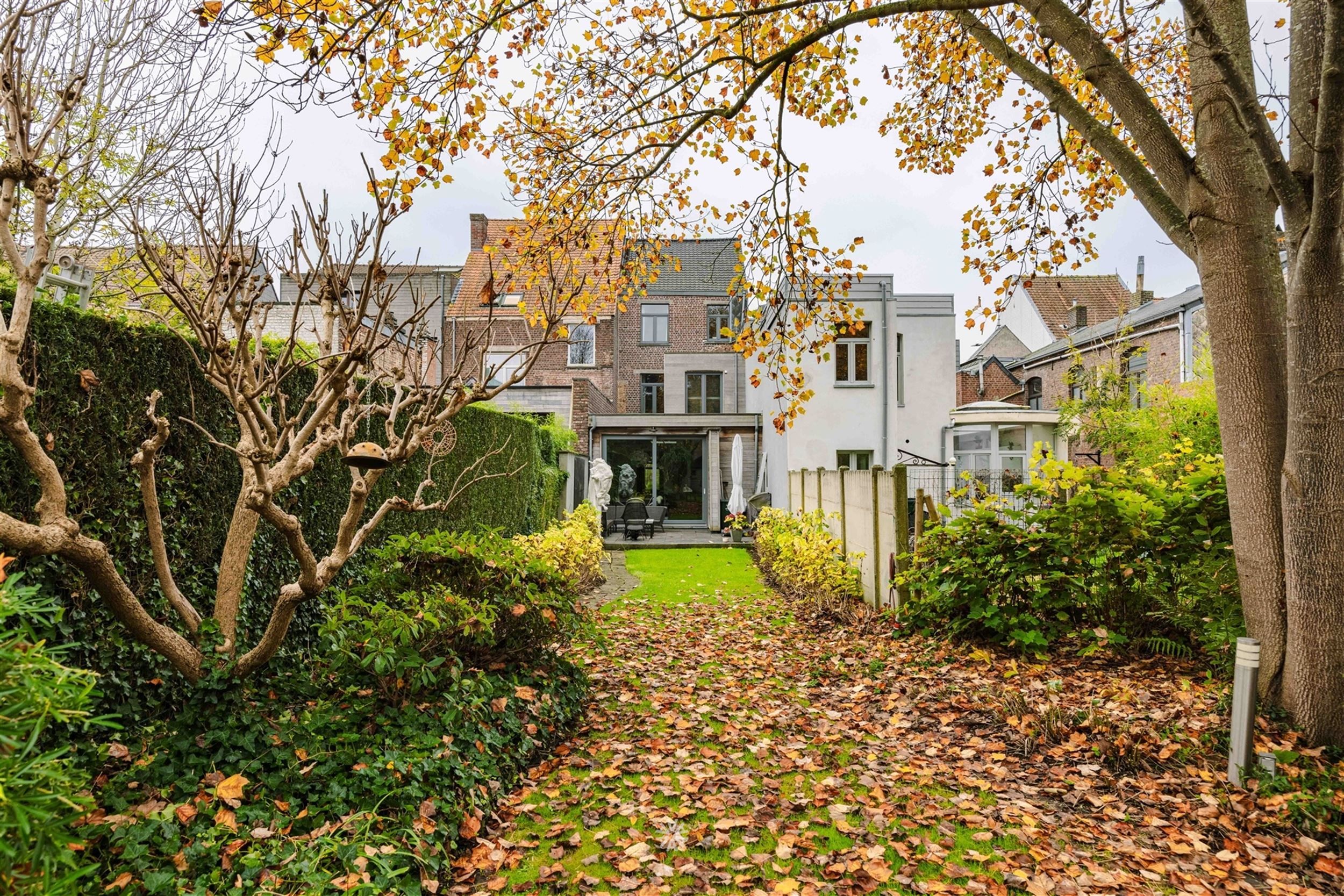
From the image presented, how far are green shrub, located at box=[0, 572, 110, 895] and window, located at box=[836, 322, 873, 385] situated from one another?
54.8 ft

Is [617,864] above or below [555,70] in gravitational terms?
below

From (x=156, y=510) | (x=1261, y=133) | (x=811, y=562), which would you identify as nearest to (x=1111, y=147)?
(x=1261, y=133)

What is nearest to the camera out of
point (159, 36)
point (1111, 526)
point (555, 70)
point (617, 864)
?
point (617, 864)

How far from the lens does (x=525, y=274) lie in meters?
7.43

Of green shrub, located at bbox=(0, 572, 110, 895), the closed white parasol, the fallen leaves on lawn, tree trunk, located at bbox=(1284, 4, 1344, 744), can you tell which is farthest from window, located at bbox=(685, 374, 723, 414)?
green shrub, located at bbox=(0, 572, 110, 895)

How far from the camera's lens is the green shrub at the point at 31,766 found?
1.56 meters

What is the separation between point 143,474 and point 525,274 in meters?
4.83

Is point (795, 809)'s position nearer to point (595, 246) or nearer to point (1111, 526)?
point (1111, 526)

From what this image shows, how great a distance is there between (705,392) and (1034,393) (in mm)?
12433

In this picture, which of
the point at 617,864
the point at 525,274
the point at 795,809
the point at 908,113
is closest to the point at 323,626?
the point at 617,864

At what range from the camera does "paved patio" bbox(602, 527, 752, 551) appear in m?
17.4

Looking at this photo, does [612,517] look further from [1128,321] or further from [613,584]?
[1128,321]

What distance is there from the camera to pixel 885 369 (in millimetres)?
17109

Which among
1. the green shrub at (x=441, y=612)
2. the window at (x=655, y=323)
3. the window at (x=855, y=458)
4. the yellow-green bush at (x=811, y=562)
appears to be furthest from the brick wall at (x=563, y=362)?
the green shrub at (x=441, y=612)
